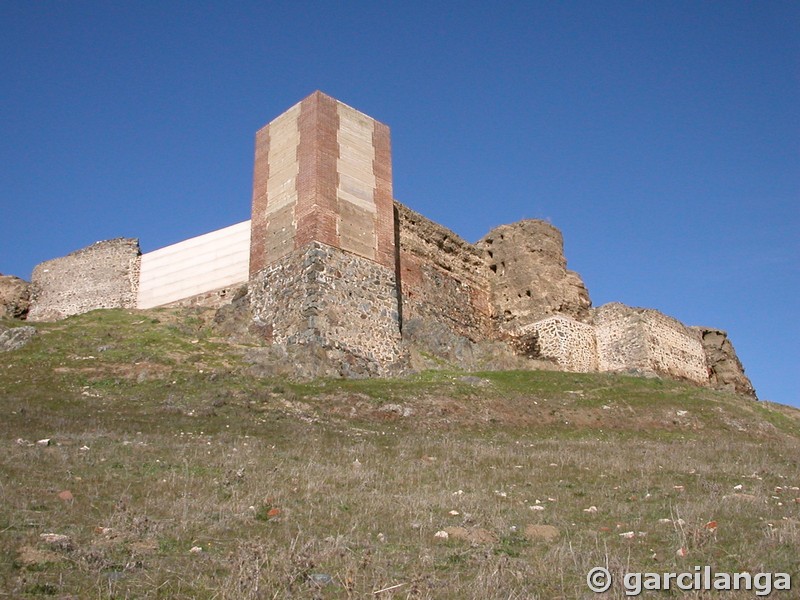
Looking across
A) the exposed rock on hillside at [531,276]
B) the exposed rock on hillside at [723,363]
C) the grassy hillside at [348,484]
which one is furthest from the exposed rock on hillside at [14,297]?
the exposed rock on hillside at [723,363]

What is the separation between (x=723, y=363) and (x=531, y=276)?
29.4 ft

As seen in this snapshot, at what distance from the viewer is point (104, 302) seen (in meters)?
28.4

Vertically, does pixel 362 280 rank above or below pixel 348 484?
above

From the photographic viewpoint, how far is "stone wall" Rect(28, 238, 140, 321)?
2834cm

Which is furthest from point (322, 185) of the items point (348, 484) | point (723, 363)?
point (723, 363)

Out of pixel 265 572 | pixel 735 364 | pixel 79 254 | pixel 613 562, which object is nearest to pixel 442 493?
pixel 613 562

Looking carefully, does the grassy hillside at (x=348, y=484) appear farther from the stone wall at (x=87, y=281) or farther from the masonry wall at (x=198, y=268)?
the stone wall at (x=87, y=281)

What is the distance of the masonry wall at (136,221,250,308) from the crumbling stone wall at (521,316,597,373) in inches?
397

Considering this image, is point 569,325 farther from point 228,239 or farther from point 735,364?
point 228,239

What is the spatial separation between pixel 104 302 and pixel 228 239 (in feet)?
18.5

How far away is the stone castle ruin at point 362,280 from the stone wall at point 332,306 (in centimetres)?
4

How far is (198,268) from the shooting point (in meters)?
26.2

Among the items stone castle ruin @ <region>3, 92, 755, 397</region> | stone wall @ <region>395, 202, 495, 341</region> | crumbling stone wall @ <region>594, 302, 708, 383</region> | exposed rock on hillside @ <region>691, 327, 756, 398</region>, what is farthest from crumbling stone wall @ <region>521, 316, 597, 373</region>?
exposed rock on hillside @ <region>691, 327, 756, 398</region>

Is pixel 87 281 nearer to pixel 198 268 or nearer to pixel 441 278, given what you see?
pixel 198 268
